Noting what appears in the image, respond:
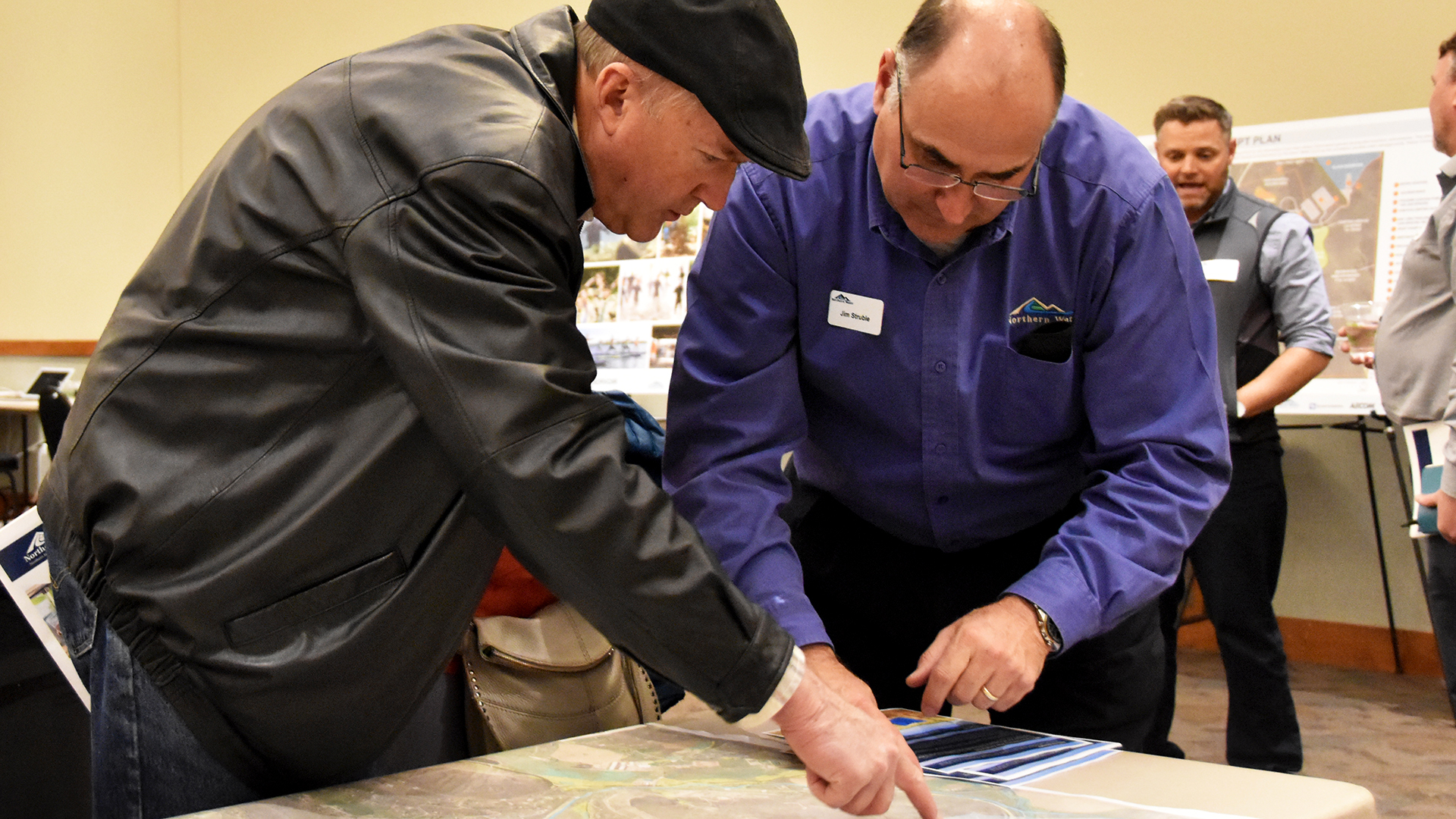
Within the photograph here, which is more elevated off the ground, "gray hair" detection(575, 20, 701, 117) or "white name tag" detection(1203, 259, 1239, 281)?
"gray hair" detection(575, 20, 701, 117)

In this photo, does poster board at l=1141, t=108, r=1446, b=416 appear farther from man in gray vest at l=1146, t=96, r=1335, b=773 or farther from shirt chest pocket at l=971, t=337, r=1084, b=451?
shirt chest pocket at l=971, t=337, r=1084, b=451

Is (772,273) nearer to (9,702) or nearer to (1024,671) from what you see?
(1024,671)

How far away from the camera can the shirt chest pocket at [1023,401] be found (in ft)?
4.65

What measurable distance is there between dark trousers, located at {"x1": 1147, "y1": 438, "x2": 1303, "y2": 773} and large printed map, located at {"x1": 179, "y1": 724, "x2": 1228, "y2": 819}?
190 cm

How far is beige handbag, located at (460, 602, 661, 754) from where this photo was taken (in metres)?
1.57

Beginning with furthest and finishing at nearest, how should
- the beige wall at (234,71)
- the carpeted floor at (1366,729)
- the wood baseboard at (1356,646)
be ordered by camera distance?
the beige wall at (234,71) < the wood baseboard at (1356,646) < the carpeted floor at (1366,729)

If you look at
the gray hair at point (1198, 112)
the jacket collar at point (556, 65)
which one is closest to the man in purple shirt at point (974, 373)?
the jacket collar at point (556, 65)

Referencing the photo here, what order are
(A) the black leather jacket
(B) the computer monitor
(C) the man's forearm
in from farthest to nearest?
(B) the computer monitor → (C) the man's forearm → (A) the black leather jacket

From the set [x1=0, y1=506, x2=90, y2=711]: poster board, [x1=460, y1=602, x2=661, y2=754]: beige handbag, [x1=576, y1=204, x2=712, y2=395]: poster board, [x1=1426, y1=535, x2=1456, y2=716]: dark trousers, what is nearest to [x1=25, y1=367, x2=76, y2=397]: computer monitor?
[x1=576, y1=204, x2=712, y2=395]: poster board

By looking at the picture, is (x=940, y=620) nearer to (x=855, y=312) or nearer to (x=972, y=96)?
(x=855, y=312)

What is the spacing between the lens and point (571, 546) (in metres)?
0.87

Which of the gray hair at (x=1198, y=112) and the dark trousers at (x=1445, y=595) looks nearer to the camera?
the dark trousers at (x=1445, y=595)

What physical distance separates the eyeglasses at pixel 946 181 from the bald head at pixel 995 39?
5 cm

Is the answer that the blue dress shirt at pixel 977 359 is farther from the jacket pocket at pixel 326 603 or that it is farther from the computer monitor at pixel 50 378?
the computer monitor at pixel 50 378
